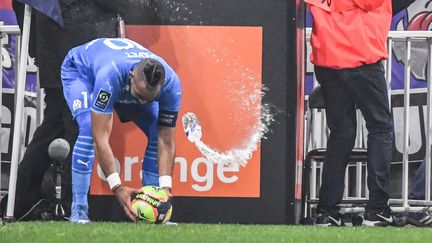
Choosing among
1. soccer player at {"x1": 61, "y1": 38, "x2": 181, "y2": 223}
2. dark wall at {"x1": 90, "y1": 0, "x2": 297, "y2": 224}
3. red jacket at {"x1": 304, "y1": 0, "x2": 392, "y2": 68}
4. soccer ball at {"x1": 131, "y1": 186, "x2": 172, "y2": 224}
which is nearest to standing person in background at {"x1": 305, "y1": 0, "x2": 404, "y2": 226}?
red jacket at {"x1": 304, "y1": 0, "x2": 392, "y2": 68}

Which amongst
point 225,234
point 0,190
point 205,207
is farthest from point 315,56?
point 0,190

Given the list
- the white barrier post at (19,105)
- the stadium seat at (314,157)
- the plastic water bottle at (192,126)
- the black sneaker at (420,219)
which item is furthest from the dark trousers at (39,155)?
the black sneaker at (420,219)

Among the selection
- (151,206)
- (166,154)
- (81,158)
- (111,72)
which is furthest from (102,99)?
(151,206)

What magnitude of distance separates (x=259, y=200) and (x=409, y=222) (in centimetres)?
134

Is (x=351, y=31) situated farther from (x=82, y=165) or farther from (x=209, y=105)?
(x=82, y=165)

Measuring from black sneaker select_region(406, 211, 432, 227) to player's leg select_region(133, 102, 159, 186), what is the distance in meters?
2.26

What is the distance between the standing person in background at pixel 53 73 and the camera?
34.8 feet

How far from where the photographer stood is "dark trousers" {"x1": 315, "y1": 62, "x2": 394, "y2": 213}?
10.5 metres

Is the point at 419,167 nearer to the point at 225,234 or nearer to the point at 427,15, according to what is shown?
the point at 427,15

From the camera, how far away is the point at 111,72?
32.2ft

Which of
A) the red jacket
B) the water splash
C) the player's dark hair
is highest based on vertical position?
the red jacket

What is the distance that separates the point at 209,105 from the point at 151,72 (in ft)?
4.09

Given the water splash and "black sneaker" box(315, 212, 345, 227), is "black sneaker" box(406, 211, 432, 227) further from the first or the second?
the water splash

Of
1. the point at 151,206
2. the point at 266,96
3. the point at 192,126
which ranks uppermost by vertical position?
the point at 266,96
